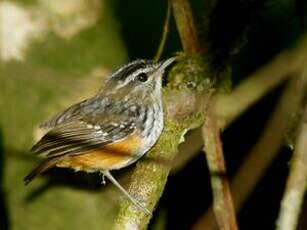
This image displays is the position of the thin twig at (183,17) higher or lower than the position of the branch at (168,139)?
higher

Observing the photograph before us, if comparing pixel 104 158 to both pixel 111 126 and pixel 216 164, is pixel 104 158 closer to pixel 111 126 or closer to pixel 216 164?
pixel 111 126

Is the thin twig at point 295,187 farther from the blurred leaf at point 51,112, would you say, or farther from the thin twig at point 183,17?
the blurred leaf at point 51,112

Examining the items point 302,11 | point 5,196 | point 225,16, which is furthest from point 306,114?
point 5,196

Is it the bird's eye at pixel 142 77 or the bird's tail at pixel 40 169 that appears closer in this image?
the bird's tail at pixel 40 169

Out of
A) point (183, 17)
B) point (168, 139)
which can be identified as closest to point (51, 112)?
point (168, 139)

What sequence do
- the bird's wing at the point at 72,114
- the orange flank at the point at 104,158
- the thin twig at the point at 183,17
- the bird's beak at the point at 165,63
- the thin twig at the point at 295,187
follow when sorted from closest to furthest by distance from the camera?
the thin twig at the point at 295,187, the thin twig at the point at 183,17, the bird's beak at the point at 165,63, the orange flank at the point at 104,158, the bird's wing at the point at 72,114

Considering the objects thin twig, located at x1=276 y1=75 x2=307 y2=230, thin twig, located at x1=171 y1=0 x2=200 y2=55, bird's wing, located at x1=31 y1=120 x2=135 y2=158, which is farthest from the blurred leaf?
thin twig, located at x1=276 y1=75 x2=307 y2=230

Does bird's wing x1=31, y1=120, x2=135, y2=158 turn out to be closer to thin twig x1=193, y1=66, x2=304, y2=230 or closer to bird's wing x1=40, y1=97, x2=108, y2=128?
bird's wing x1=40, y1=97, x2=108, y2=128

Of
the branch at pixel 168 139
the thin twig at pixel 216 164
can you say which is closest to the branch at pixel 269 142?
the thin twig at pixel 216 164
